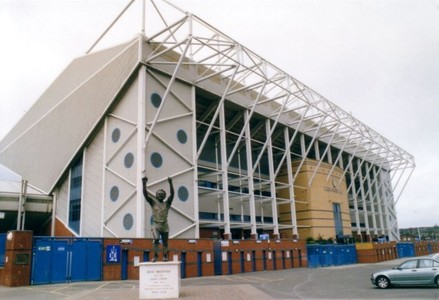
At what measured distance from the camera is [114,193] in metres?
31.4

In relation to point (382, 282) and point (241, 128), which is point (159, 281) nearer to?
point (382, 282)

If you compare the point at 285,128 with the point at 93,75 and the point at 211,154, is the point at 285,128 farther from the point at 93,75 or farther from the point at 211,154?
the point at 93,75

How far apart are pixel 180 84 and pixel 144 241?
1456 centimetres

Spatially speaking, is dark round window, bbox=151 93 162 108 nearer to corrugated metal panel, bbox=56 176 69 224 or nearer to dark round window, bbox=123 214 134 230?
dark round window, bbox=123 214 134 230

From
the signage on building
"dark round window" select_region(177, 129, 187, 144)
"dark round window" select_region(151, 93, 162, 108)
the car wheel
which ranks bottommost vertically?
the car wheel

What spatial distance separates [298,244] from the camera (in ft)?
122

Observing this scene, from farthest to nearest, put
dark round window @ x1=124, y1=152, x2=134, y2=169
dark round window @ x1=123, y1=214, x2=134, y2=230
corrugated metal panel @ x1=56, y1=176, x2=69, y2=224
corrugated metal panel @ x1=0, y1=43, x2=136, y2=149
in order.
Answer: corrugated metal panel @ x1=56, y1=176, x2=69, y2=224, corrugated metal panel @ x1=0, y1=43, x2=136, y2=149, dark round window @ x1=124, y1=152, x2=134, y2=169, dark round window @ x1=123, y1=214, x2=134, y2=230

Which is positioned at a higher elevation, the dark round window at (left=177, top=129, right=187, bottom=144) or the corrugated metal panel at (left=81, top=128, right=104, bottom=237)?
the dark round window at (left=177, top=129, right=187, bottom=144)

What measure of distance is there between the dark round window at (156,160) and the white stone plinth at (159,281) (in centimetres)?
1640

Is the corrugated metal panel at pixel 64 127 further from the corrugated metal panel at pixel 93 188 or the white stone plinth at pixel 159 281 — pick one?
the white stone plinth at pixel 159 281

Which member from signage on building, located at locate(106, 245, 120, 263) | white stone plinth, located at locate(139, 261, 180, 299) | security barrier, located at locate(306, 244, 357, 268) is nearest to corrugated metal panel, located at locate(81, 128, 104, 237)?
signage on building, located at locate(106, 245, 120, 263)

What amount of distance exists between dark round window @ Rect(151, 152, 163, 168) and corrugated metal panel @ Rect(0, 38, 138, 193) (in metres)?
6.07

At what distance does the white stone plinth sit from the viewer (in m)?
14.1

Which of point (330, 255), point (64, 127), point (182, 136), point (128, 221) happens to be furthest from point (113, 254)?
point (330, 255)
